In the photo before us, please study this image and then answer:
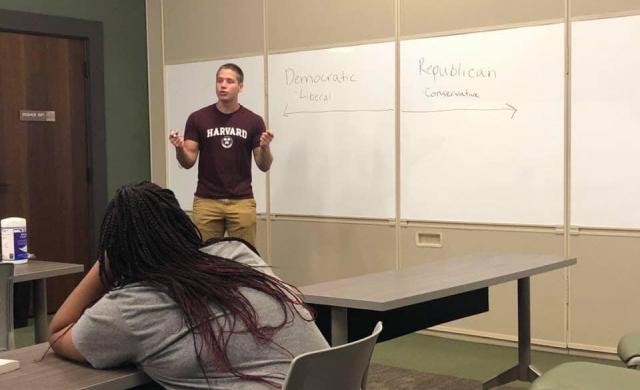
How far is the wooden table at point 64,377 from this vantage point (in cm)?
163

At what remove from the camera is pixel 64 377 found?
1.69 metres

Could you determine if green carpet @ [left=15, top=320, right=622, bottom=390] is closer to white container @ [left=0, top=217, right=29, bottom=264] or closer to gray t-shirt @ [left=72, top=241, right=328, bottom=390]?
white container @ [left=0, top=217, right=29, bottom=264]

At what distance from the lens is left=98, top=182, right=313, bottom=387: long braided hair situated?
158 centimetres

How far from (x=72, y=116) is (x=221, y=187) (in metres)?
1.67

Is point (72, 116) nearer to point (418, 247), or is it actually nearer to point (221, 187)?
point (221, 187)

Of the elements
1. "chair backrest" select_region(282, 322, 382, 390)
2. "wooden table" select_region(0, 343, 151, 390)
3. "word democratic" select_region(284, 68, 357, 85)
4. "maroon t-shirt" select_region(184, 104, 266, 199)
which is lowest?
"wooden table" select_region(0, 343, 151, 390)

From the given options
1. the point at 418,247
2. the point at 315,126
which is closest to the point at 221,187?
the point at 315,126

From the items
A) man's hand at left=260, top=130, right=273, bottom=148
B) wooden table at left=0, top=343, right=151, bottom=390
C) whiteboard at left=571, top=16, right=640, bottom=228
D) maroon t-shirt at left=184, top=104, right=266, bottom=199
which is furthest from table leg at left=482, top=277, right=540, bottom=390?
wooden table at left=0, top=343, right=151, bottom=390

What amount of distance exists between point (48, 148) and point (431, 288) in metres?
3.76

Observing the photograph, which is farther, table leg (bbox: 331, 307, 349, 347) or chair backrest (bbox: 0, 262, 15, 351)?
chair backrest (bbox: 0, 262, 15, 351)

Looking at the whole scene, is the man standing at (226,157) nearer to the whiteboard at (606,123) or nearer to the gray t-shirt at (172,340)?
the whiteboard at (606,123)

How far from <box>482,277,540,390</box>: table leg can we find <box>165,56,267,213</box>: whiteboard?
2.21 m

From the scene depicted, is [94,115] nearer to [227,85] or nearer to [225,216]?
[227,85]

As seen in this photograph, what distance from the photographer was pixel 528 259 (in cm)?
327
